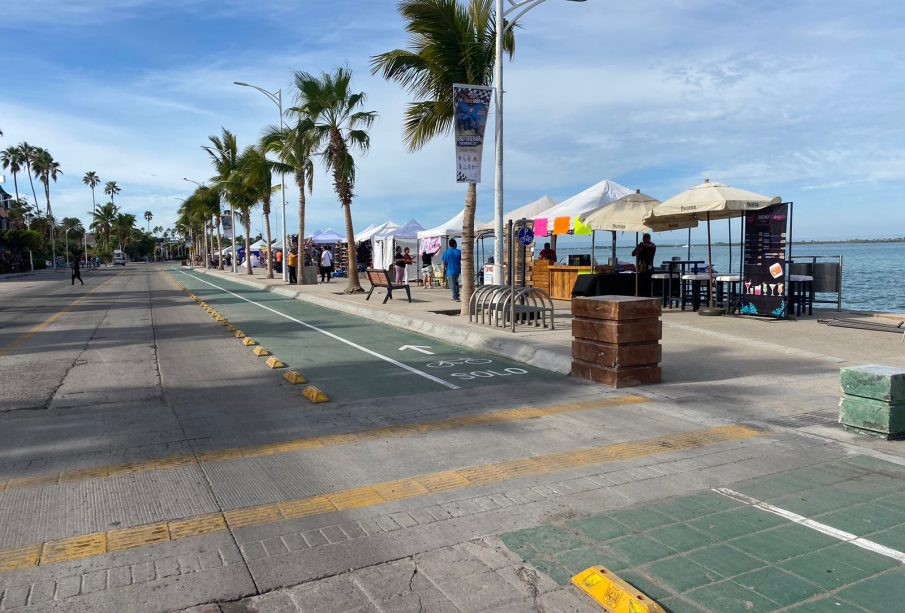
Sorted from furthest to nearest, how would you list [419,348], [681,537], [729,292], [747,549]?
[729,292], [419,348], [681,537], [747,549]

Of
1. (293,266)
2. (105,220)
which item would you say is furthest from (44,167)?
(293,266)

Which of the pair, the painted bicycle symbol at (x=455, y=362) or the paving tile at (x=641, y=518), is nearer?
the paving tile at (x=641, y=518)

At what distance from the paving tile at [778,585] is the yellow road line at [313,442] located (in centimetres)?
342

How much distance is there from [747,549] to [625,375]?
4.54 meters

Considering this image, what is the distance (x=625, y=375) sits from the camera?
27.5ft

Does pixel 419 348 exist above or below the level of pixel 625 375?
below

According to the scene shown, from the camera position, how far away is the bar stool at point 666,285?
1741 cm

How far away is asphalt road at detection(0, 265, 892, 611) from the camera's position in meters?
3.59

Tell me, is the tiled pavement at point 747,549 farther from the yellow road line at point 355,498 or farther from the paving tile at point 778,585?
the yellow road line at point 355,498

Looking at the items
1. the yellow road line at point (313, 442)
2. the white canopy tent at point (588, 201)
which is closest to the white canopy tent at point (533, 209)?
the white canopy tent at point (588, 201)

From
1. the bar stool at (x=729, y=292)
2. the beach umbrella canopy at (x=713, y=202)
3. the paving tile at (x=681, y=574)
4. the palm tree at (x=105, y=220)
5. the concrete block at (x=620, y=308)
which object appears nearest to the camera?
the paving tile at (x=681, y=574)

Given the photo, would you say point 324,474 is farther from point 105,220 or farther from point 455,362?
point 105,220

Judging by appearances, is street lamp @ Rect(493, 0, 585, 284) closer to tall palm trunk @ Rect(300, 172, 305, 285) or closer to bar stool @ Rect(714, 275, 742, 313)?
bar stool @ Rect(714, 275, 742, 313)

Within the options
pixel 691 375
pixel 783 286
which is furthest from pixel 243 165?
pixel 691 375
